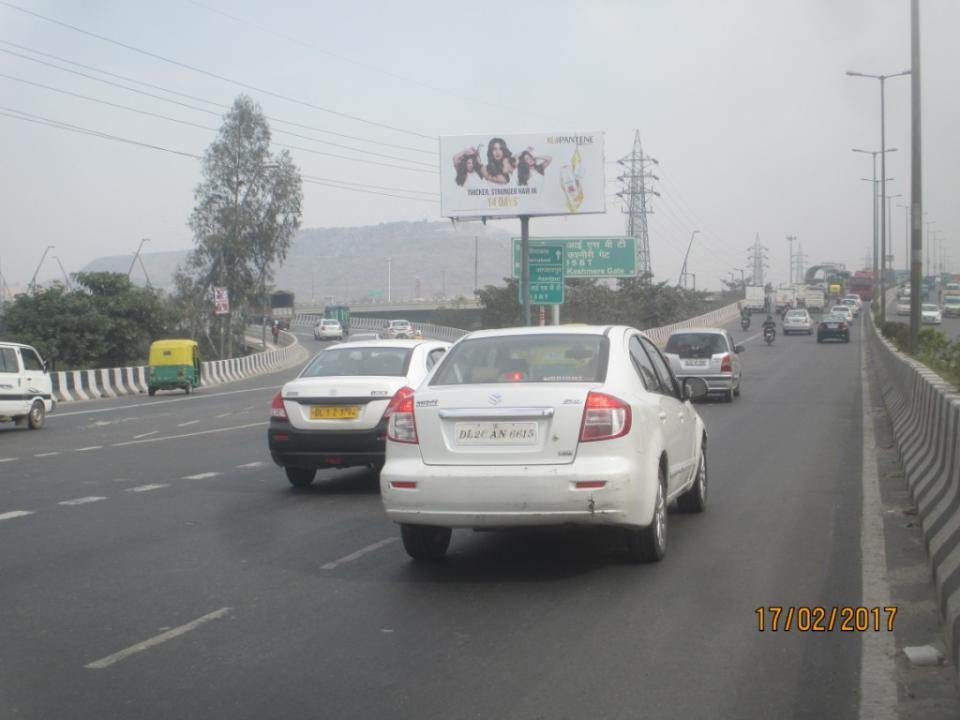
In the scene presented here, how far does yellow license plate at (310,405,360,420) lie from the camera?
12.7 meters

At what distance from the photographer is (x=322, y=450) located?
12656 mm

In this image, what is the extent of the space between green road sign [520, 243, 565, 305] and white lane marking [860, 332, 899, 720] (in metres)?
21.4

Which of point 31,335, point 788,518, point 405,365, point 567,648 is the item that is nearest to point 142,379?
point 31,335

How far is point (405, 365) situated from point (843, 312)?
54618mm

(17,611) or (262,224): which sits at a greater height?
(262,224)

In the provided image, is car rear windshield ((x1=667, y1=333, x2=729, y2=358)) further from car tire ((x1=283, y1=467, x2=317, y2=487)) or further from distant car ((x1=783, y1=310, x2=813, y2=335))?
distant car ((x1=783, y1=310, x2=813, y2=335))

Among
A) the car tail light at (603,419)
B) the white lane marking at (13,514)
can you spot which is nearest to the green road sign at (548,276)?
the white lane marking at (13,514)

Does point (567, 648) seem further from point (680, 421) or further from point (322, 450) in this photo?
point (322, 450)

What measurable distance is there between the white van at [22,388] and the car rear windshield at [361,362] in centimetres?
1072

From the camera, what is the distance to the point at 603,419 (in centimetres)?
774

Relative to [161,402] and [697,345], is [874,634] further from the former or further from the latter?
[161,402]

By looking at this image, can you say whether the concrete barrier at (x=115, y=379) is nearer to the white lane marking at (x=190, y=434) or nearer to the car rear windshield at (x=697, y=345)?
the white lane marking at (x=190, y=434)

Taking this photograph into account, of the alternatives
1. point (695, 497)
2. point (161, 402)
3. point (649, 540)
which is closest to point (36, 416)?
point (161, 402)
